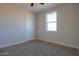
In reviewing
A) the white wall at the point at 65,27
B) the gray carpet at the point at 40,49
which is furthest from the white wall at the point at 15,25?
the white wall at the point at 65,27

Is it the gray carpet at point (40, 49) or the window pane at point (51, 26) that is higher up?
the window pane at point (51, 26)

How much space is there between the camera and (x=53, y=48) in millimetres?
2590

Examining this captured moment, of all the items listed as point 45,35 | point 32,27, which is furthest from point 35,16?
point 45,35

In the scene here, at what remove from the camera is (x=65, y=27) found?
267 cm

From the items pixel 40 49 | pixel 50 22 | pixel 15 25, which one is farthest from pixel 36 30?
pixel 40 49

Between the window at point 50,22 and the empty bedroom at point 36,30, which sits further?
the window at point 50,22

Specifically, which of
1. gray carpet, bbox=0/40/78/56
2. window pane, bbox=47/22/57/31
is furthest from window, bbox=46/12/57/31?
gray carpet, bbox=0/40/78/56

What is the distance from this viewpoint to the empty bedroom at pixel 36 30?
197cm

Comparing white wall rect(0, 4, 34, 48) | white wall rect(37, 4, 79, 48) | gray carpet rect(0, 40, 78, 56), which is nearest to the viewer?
white wall rect(0, 4, 34, 48)

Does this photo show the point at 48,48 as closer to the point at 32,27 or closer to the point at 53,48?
the point at 53,48

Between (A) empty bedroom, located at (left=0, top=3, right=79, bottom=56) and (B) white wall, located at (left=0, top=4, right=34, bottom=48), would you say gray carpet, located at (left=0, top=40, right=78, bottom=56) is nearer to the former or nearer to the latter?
(A) empty bedroom, located at (left=0, top=3, right=79, bottom=56)

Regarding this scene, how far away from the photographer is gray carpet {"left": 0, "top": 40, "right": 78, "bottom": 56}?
7.00ft

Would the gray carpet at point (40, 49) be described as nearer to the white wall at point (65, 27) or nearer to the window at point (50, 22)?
the white wall at point (65, 27)

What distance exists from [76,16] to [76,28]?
0.42 meters
